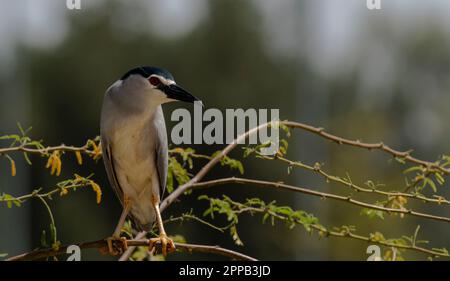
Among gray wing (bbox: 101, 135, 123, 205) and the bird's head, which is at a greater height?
the bird's head

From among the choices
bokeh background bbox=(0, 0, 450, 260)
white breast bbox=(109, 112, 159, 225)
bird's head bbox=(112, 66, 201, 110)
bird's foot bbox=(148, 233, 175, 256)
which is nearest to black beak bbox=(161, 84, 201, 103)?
bird's head bbox=(112, 66, 201, 110)

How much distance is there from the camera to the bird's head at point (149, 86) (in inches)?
89.7

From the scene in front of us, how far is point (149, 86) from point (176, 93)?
10cm

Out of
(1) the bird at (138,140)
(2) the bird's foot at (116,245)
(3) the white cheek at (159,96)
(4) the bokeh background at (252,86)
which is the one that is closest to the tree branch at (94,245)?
(2) the bird's foot at (116,245)

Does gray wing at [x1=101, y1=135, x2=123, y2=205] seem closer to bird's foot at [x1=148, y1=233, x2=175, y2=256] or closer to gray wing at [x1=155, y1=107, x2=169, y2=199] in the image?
gray wing at [x1=155, y1=107, x2=169, y2=199]

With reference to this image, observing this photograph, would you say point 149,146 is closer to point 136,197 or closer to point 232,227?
point 136,197

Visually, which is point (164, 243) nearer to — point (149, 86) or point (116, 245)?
point (116, 245)

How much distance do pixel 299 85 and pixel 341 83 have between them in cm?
117

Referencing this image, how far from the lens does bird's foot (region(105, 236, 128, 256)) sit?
7.00ft

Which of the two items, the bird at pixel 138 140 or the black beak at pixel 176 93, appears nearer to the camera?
the black beak at pixel 176 93

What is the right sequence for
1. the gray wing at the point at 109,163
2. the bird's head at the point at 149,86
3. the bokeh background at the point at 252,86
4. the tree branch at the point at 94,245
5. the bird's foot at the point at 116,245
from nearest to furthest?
1. the tree branch at the point at 94,245
2. the bird's foot at the point at 116,245
3. the bird's head at the point at 149,86
4. the gray wing at the point at 109,163
5. the bokeh background at the point at 252,86

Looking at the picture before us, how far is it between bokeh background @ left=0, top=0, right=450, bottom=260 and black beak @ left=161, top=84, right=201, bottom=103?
6732 millimetres

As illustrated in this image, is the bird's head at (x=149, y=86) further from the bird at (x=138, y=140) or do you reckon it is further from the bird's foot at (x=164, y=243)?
the bird's foot at (x=164, y=243)
